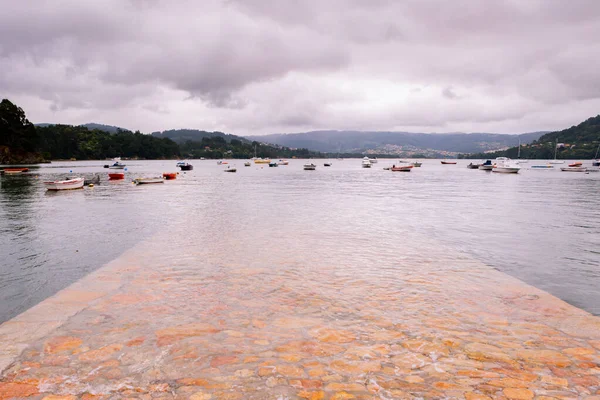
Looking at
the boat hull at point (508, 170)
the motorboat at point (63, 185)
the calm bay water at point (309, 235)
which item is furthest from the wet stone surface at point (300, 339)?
the boat hull at point (508, 170)

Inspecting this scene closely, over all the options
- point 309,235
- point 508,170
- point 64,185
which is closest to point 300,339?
point 309,235

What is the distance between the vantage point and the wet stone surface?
18.1ft

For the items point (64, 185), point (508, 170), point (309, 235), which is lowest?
point (309, 235)

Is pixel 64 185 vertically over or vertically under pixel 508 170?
over

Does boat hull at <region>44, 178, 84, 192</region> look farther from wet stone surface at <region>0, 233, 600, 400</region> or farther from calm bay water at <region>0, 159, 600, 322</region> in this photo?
wet stone surface at <region>0, 233, 600, 400</region>

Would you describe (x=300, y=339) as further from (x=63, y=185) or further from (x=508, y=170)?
(x=508, y=170)

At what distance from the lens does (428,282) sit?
11180mm

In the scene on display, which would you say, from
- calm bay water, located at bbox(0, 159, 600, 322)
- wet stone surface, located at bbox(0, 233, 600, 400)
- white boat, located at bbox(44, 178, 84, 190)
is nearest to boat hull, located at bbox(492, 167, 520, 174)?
calm bay water, located at bbox(0, 159, 600, 322)

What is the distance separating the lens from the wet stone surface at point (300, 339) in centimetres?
551

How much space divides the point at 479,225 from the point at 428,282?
14161 millimetres

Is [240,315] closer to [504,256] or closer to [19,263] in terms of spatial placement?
[19,263]

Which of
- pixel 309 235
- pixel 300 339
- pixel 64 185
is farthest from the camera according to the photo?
pixel 64 185

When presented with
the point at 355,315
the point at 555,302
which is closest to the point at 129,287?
the point at 355,315

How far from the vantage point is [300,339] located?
7.22 m
